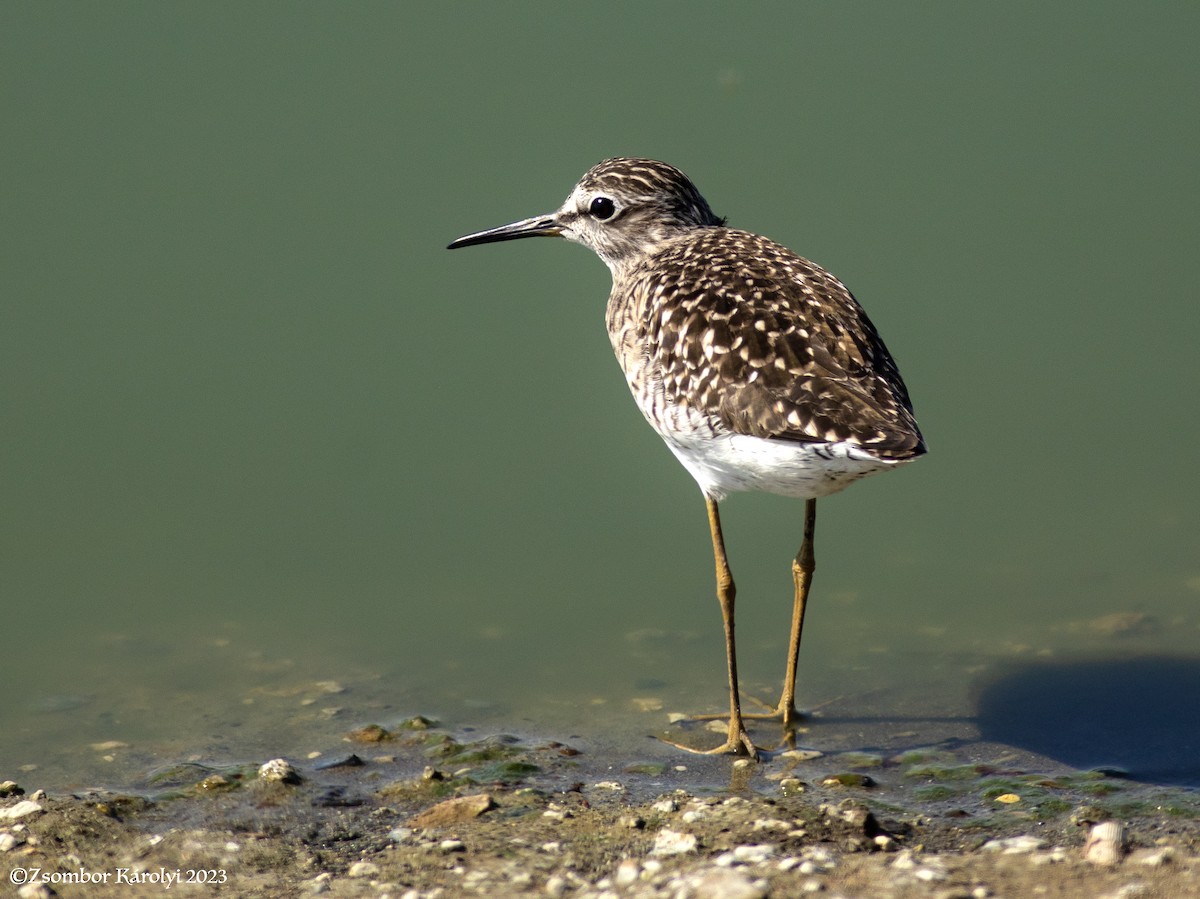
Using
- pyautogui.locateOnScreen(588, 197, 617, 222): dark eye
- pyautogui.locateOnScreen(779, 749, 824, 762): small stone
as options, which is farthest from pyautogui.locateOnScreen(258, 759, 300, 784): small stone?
pyautogui.locateOnScreen(588, 197, 617, 222): dark eye

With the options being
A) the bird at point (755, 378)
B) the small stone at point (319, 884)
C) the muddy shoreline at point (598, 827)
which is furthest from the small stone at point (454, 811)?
the bird at point (755, 378)

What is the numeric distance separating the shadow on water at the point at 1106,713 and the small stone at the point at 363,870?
113 inches

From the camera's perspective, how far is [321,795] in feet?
18.1

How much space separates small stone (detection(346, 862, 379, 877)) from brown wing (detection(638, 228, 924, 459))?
2.13 m

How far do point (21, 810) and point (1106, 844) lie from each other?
3742mm

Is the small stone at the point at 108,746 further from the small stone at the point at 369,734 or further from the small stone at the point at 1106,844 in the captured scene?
the small stone at the point at 1106,844

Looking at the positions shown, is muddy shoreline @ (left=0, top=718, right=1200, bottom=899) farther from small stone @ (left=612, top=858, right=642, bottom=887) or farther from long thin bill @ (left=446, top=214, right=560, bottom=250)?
long thin bill @ (left=446, top=214, right=560, bottom=250)

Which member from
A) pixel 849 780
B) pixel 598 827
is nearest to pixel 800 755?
pixel 849 780

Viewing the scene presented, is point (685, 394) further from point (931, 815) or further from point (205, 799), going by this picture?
point (205, 799)

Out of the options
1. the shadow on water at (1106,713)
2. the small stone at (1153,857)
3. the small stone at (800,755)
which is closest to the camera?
the small stone at (1153,857)

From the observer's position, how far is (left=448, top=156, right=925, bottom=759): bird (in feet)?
17.3

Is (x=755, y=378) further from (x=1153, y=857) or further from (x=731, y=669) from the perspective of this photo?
(x=1153, y=857)

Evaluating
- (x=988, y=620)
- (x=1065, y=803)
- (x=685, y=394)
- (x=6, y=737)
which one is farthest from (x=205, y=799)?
(x=988, y=620)

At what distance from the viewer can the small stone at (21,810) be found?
4996mm
